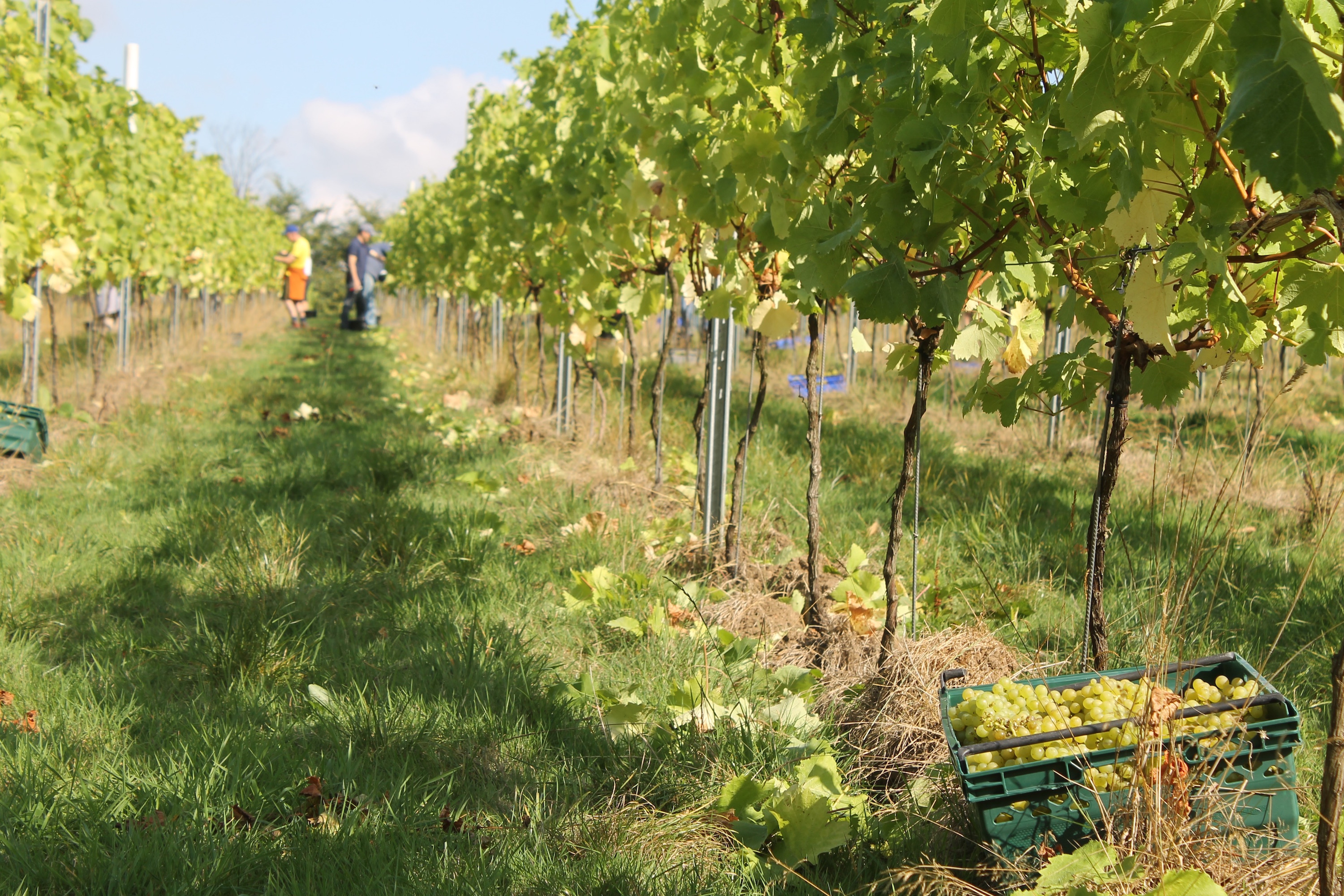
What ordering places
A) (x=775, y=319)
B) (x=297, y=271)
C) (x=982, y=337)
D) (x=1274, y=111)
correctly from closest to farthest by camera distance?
(x=1274, y=111)
(x=982, y=337)
(x=775, y=319)
(x=297, y=271)

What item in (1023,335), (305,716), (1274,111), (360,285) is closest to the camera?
(1274,111)

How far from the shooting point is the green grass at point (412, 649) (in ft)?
6.34

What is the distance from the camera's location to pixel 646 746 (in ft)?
7.78

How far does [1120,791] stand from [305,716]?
75.7 inches

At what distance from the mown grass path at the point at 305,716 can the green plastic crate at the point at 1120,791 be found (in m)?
0.54

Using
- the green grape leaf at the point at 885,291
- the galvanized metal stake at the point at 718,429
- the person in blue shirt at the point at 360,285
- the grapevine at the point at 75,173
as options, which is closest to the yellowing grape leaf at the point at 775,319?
the galvanized metal stake at the point at 718,429

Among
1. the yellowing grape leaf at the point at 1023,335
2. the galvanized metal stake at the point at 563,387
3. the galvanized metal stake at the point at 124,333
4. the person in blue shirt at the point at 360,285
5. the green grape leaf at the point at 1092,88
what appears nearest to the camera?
the green grape leaf at the point at 1092,88

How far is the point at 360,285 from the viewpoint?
64.5 ft

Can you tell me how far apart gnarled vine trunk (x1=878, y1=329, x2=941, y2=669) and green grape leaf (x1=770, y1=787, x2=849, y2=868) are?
2.40 feet

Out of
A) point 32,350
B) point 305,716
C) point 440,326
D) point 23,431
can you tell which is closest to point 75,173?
point 32,350

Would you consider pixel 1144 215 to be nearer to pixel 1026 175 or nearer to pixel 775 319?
pixel 1026 175

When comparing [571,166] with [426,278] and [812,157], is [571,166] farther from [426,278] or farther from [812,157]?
[426,278]

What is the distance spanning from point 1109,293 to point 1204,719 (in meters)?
0.88

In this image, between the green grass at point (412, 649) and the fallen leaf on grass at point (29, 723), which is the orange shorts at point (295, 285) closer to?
the green grass at point (412, 649)
